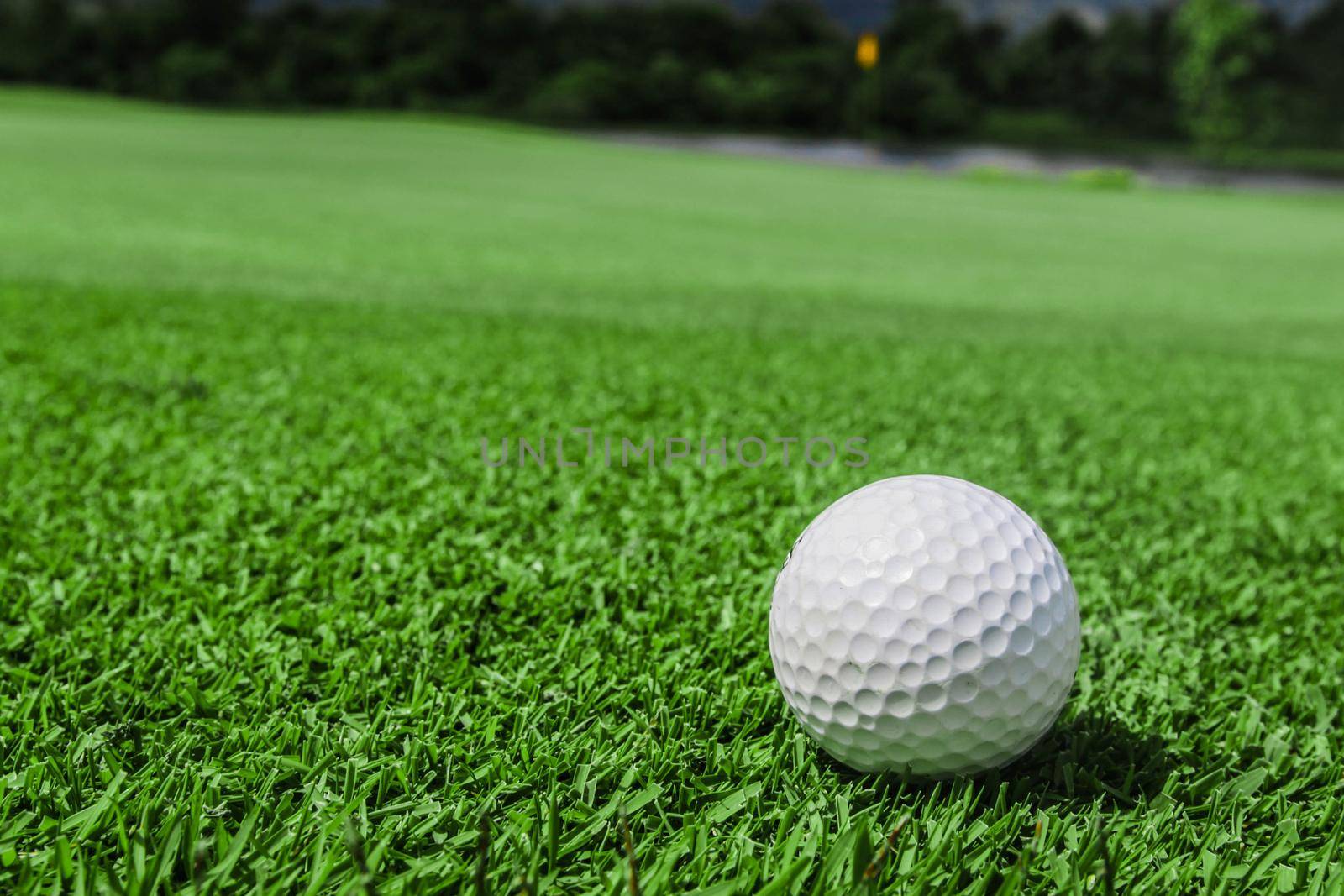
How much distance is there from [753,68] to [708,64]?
339 cm

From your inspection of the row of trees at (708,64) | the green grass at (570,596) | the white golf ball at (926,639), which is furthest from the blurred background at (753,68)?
the white golf ball at (926,639)

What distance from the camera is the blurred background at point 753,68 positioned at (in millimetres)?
50375

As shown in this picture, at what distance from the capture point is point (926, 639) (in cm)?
150

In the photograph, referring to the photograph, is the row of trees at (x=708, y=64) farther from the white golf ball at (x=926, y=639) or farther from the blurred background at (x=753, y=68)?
the white golf ball at (x=926, y=639)

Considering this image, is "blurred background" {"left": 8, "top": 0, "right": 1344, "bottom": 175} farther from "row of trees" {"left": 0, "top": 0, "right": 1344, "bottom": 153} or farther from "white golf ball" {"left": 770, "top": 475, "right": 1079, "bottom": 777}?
"white golf ball" {"left": 770, "top": 475, "right": 1079, "bottom": 777}

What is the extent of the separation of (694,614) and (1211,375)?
13.7ft

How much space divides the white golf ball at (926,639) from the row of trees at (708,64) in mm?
53557

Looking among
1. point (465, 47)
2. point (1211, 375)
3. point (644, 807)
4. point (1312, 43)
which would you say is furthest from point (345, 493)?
point (1312, 43)

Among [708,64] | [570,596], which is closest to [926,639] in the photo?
[570,596]

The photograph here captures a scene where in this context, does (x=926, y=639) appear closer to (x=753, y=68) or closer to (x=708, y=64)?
(x=753, y=68)

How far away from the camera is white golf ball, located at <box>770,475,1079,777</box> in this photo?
1473mm

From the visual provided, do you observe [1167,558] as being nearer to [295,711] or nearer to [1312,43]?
[295,711]

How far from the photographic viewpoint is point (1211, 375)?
4992mm

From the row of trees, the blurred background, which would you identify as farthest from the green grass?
the row of trees
